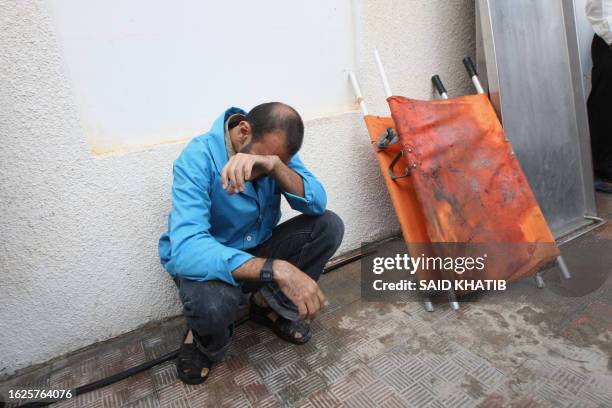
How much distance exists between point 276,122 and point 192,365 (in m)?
1.15

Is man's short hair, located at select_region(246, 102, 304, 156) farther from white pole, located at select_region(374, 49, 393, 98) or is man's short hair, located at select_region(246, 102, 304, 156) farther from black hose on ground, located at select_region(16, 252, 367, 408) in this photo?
black hose on ground, located at select_region(16, 252, 367, 408)

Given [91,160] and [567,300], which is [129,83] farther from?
[567,300]

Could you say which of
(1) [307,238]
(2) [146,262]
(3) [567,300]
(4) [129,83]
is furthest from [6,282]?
(3) [567,300]

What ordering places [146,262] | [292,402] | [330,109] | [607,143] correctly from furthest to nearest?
[607,143] → [330,109] → [146,262] → [292,402]

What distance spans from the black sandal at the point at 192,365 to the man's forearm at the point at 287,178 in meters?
0.79

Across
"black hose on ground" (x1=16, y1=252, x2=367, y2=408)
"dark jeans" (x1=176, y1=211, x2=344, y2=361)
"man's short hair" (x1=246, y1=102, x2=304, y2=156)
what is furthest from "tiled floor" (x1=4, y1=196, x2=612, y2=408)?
"man's short hair" (x1=246, y1=102, x2=304, y2=156)

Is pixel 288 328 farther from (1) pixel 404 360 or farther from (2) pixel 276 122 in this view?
(2) pixel 276 122

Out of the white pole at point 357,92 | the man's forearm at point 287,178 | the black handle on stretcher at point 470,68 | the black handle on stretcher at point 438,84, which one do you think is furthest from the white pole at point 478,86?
the man's forearm at point 287,178

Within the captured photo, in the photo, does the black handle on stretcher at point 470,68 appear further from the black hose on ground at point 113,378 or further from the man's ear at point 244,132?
the black hose on ground at point 113,378

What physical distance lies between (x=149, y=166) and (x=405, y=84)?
1.91 meters

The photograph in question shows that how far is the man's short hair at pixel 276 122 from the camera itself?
1572 mm

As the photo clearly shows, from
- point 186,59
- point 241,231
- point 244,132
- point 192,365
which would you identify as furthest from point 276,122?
point 192,365

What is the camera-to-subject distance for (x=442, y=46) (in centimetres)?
293

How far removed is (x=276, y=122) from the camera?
5.15 feet
